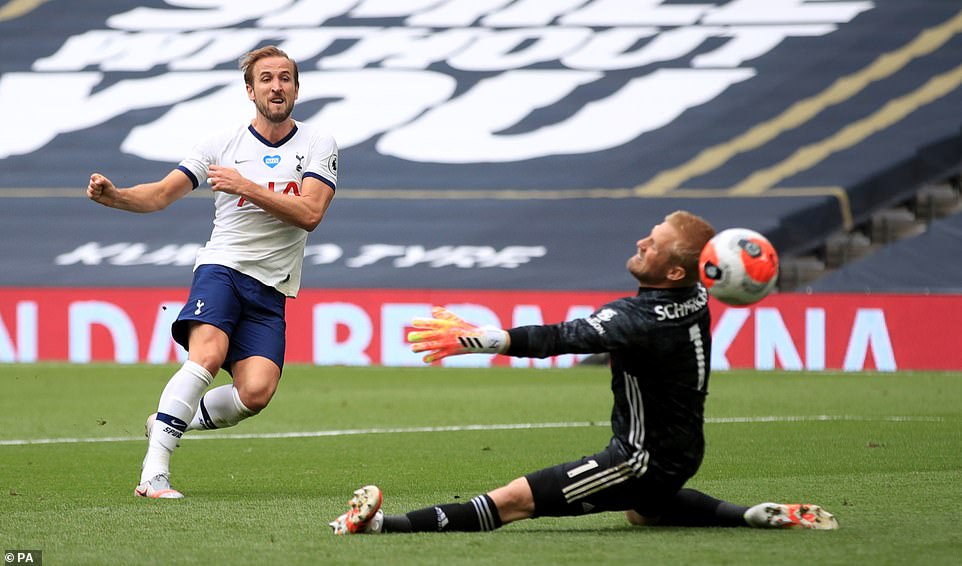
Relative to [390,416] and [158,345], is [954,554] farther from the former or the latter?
[158,345]

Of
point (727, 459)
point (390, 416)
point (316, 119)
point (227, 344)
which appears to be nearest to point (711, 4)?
point (316, 119)

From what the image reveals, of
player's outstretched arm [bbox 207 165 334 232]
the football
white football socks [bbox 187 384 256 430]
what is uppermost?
player's outstretched arm [bbox 207 165 334 232]

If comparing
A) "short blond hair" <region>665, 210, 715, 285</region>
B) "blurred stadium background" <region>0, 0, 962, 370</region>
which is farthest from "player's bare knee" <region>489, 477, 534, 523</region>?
"blurred stadium background" <region>0, 0, 962, 370</region>

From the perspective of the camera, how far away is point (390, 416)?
12.5 m

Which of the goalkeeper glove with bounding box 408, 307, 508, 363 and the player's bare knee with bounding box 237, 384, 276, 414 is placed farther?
the player's bare knee with bounding box 237, 384, 276, 414

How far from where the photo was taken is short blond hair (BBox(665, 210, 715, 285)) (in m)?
5.76

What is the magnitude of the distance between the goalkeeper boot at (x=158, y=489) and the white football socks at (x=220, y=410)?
1.30 ft

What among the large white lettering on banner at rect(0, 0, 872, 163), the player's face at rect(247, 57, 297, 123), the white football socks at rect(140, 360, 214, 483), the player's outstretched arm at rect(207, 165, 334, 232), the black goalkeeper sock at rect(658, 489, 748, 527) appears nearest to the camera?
the black goalkeeper sock at rect(658, 489, 748, 527)

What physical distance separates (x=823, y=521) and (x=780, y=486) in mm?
1679

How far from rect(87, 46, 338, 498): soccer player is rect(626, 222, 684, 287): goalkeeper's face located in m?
1.99

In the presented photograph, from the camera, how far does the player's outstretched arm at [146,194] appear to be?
7.12 meters

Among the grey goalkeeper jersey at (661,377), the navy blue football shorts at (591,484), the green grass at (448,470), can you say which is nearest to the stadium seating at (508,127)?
the green grass at (448,470)

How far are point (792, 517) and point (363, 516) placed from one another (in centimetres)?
164

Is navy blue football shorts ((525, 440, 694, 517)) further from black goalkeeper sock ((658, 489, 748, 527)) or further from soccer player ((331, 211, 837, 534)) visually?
Result: black goalkeeper sock ((658, 489, 748, 527))
